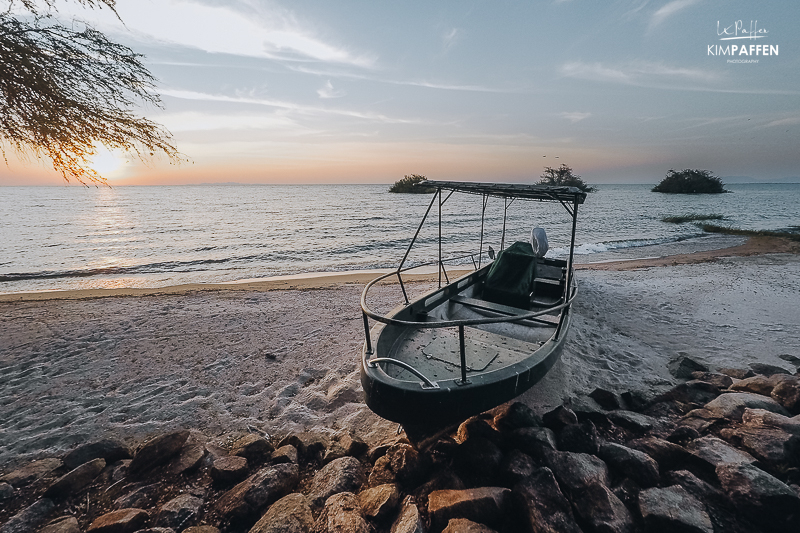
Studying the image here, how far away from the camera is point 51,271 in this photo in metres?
16.1

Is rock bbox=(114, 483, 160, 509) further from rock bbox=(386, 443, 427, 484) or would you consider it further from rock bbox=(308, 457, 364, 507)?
rock bbox=(386, 443, 427, 484)

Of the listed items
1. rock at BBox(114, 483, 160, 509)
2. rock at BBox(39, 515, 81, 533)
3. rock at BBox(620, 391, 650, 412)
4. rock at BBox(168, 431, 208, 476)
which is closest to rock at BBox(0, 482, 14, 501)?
rock at BBox(39, 515, 81, 533)

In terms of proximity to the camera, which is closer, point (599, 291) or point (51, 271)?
point (599, 291)

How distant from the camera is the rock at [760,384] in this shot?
5.24 m

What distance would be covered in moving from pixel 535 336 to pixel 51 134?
11126 mm

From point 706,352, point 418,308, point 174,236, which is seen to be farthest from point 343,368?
point 174,236

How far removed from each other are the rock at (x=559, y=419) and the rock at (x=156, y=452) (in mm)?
4757

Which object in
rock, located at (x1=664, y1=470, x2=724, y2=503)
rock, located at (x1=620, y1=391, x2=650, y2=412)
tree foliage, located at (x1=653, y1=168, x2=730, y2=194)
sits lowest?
rock, located at (x1=620, y1=391, x2=650, y2=412)

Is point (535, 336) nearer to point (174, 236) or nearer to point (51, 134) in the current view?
point (51, 134)

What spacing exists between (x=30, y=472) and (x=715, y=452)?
7.83m

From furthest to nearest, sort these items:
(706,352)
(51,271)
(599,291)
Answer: (51,271), (599,291), (706,352)

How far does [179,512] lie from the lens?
11.5ft

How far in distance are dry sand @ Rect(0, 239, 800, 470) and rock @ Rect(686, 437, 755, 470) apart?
173 centimetres

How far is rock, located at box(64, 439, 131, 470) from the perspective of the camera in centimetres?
421
